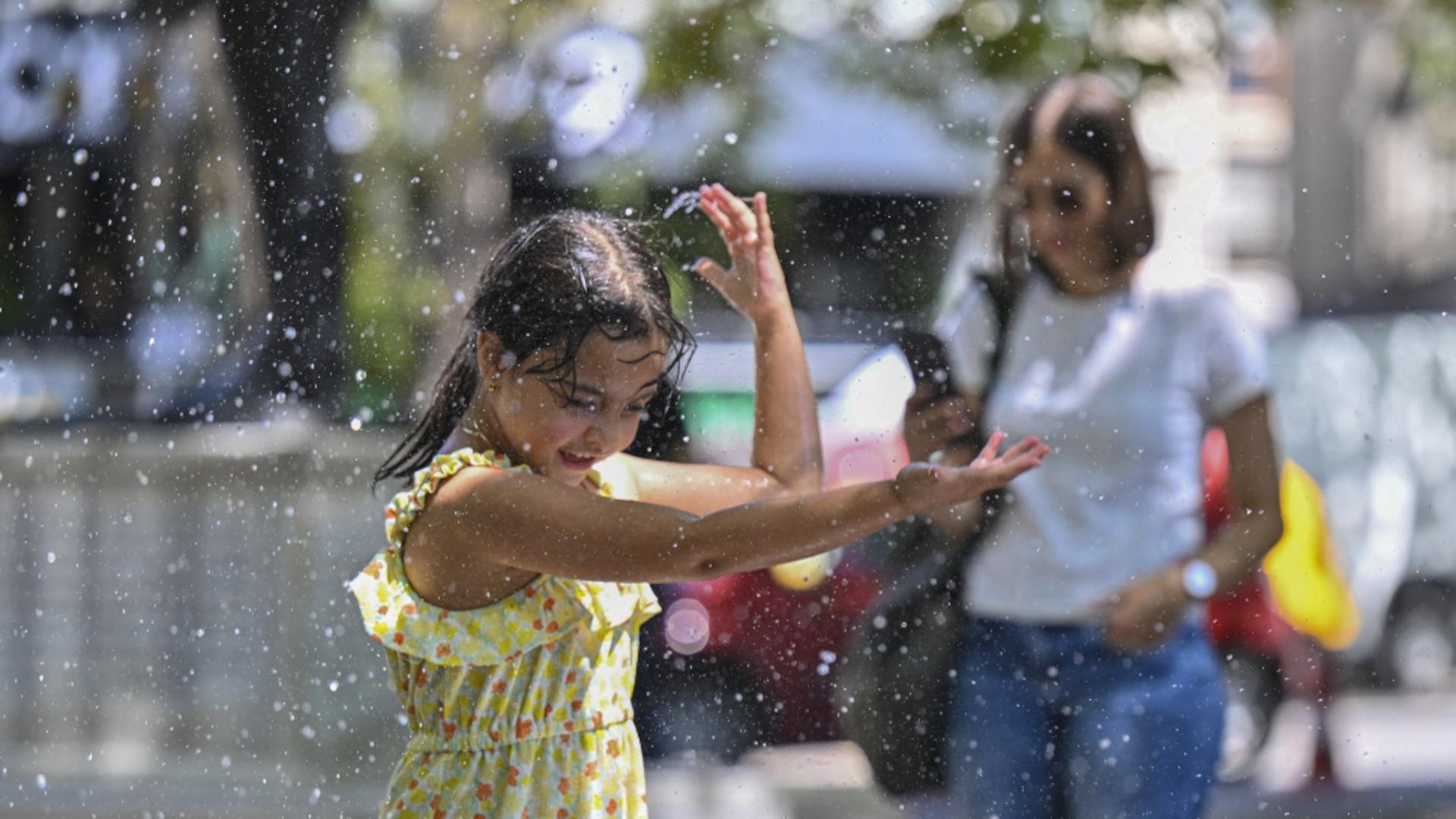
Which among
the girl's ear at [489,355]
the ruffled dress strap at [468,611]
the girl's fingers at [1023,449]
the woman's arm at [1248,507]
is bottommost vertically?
the woman's arm at [1248,507]

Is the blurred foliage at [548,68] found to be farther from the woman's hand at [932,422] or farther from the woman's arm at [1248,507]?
the woman's arm at [1248,507]

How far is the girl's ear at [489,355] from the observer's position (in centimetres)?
179

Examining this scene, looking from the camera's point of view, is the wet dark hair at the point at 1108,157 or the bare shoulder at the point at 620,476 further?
the wet dark hair at the point at 1108,157

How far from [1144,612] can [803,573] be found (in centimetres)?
122

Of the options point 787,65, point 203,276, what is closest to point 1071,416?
point 787,65

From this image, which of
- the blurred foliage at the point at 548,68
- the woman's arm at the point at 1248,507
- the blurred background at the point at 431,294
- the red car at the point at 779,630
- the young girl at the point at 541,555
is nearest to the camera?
the young girl at the point at 541,555

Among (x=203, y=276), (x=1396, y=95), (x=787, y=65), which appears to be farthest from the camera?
(x=1396, y=95)

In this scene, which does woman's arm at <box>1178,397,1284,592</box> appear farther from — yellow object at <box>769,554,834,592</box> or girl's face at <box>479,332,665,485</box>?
yellow object at <box>769,554,834,592</box>

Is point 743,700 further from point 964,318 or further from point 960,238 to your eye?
point 964,318

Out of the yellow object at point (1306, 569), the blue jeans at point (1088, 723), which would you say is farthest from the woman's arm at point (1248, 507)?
the yellow object at point (1306, 569)

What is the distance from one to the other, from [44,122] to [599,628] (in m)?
A: 4.34

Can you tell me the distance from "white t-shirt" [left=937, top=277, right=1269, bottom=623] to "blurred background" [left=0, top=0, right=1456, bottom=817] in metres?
0.10

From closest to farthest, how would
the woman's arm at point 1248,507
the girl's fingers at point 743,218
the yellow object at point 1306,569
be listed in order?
the girl's fingers at point 743,218 → the woman's arm at point 1248,507 → the yellow object at point 1306,569

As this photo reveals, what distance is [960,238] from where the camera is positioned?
295 centimetres
